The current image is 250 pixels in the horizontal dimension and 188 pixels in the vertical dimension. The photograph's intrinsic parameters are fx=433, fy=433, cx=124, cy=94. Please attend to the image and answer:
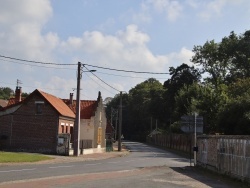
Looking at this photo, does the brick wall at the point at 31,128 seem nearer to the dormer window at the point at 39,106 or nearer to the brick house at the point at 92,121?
the dormer window at the point at 39,106

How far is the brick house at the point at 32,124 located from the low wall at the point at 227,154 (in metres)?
18.1

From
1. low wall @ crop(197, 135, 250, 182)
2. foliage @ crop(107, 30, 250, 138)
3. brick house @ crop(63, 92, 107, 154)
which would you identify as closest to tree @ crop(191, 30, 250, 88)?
foliage @ crop(107, 30, 250, 138)

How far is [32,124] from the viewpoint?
43594 mm

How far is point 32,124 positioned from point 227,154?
26089mm

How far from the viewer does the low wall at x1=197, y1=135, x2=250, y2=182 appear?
18.8 m

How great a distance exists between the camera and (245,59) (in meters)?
76.6

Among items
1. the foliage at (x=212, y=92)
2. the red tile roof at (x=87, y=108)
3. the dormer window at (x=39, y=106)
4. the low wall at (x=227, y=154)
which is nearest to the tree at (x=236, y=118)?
the foliage at (x=212, y=92)

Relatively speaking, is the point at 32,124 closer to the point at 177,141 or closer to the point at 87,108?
the point at 87,108

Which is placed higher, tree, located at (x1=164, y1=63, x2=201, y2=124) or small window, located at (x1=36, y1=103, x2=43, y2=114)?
tree, located at (x1=164, y1=63, x2=201, y2=124)

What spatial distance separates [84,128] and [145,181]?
3785 centimetres

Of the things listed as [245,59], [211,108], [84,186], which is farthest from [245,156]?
[245,59]

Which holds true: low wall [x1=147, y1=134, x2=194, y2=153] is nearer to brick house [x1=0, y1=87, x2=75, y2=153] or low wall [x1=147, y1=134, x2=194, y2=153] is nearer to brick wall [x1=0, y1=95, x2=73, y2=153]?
brick house [x1=0, y1=87, x2=75, y2=153]

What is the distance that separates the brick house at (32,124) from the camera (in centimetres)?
4262

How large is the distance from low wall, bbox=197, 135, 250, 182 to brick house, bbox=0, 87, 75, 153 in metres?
18.1
